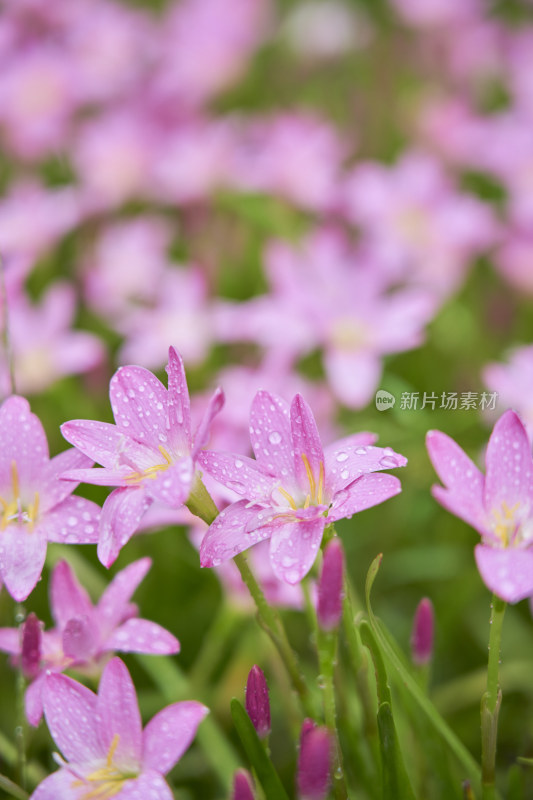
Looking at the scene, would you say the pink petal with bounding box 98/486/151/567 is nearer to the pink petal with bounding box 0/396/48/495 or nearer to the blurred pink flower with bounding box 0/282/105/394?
the pink petal with bounding box 0/396/48/495

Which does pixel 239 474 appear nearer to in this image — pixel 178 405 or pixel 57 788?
pixel 178 405

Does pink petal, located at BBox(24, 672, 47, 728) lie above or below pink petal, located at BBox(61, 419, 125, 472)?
below

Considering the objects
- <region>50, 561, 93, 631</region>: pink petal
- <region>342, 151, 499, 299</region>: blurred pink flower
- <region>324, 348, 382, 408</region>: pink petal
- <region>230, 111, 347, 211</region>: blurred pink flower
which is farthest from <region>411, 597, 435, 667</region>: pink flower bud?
<region>230, 111, 347, 211</region>: blurred pink flower

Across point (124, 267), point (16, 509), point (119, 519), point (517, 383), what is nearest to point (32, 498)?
point (16, 509)

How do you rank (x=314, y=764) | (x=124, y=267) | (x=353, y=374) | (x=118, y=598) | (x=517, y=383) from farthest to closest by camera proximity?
(x=124, y=267), (x=353, y=374), (x=517, y=383), (x=118, y=598), (x=314, y=764)

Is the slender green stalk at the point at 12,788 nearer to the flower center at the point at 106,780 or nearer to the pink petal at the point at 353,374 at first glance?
the flower center at the point at 106,780

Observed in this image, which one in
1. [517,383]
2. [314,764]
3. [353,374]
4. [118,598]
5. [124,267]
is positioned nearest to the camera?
[314,764]

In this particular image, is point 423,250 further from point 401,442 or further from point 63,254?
point 63,254

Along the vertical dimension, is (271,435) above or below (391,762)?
above
